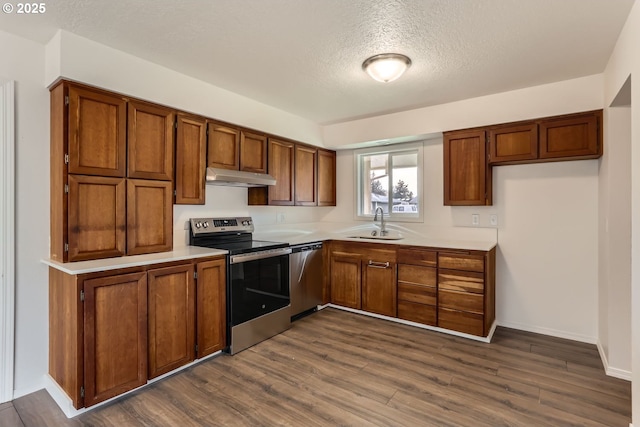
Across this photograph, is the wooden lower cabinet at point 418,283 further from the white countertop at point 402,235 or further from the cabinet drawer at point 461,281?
the white countertop at point 402,235

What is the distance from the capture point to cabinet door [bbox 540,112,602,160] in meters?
2.79

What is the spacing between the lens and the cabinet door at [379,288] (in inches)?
142

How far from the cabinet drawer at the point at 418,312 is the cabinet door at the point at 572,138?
Answer: 1.86 m

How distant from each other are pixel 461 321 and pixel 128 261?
2989 millimetres

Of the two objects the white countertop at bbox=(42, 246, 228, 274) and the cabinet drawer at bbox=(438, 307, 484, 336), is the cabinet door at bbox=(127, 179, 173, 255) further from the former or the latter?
the cabinet drawer at bbox=(438, 307, 484, 336)

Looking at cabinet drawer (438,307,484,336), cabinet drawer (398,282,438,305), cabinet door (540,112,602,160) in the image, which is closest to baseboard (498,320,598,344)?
cabinet drawer (438,307,484,336)

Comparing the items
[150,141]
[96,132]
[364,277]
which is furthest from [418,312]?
[96,132]

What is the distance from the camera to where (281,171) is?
3842 mm

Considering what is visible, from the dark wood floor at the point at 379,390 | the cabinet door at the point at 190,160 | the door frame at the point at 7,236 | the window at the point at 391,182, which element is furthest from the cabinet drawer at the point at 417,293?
the door frame at the point at 7,236

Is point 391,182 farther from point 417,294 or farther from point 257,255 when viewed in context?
point 257,255

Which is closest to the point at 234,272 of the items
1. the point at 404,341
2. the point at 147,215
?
the point at 147,215

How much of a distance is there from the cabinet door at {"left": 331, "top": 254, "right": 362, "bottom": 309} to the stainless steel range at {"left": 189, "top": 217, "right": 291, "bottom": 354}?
821mm

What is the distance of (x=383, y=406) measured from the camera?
210 centimetres
